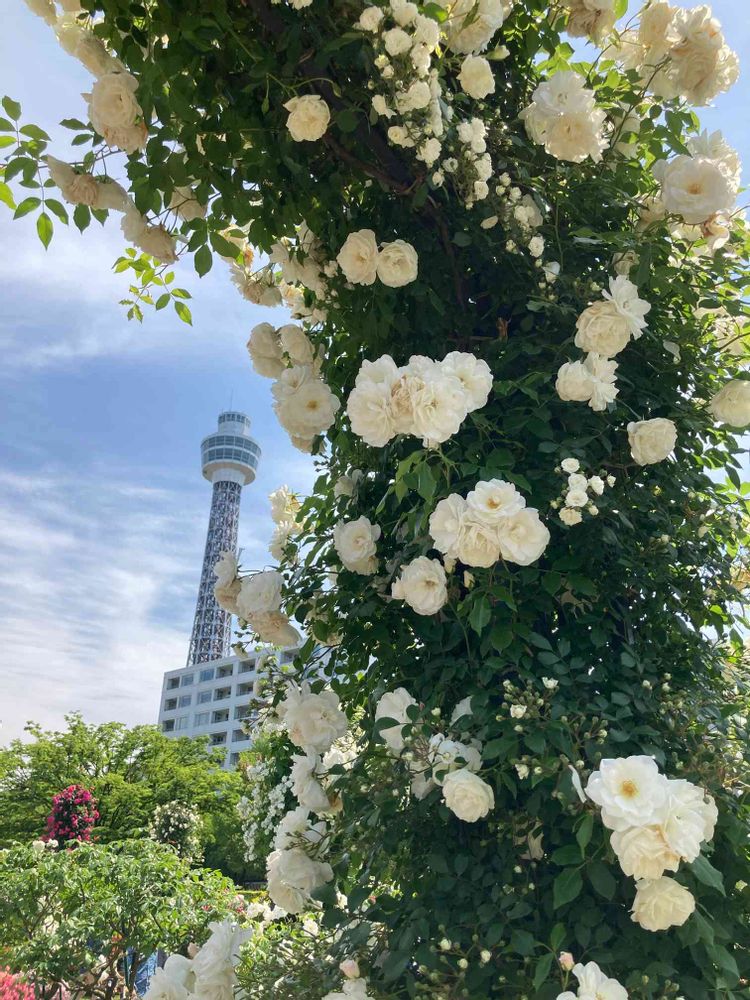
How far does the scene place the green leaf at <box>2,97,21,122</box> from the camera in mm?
1757

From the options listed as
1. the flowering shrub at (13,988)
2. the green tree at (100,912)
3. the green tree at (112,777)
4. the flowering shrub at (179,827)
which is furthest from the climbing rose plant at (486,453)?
the green tree at (112,777)

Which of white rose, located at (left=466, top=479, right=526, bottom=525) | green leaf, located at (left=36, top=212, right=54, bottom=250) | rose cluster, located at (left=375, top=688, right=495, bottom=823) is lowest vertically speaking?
rose cluster, located at (left=375, top=688, right=495, bottom=823)

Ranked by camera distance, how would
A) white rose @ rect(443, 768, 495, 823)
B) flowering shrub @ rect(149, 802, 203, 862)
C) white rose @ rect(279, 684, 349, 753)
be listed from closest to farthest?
1. white rose @ rect(443, 768, 495, 823)
2. white rose @ rect(279, 684, 349, 753)
3. flowering shrub @ rect(149, 802, 203, 862)

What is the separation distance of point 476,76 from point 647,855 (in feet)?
4.83

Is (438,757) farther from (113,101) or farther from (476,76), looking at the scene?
(113,101)

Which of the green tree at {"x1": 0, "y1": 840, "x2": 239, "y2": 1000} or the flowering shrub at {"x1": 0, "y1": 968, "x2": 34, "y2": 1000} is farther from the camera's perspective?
the flowering shrub at {"x1": 0, "y1": 968, "x2": 34, "y2": 1000}

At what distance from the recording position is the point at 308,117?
152cm

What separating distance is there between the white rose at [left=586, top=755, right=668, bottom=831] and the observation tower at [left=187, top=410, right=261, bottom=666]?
56755mm

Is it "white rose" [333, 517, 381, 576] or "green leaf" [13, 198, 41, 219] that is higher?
"green leaf" [13, 198, 41, 219]

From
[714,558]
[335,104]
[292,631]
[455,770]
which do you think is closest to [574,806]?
[455,770]

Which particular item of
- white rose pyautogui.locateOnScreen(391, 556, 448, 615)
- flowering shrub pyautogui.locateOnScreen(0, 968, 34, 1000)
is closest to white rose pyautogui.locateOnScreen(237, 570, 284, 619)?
white rose pyautogui.locateOnScreen(391, 556, 448, 615)

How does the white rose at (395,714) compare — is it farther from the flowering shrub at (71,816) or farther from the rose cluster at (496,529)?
the flowering shrub at (71,816)

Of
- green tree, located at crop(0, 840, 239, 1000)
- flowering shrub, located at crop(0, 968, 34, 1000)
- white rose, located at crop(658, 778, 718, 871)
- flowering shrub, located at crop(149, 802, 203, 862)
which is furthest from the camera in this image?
flowering shrub, located at crop(149, 802, 203, 862)

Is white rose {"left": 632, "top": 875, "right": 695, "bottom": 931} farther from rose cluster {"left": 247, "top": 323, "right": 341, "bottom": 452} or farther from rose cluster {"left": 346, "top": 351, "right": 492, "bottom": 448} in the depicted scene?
rose cluster {"left": 247, "top": 323, "right": 341, "bottom": 452}
